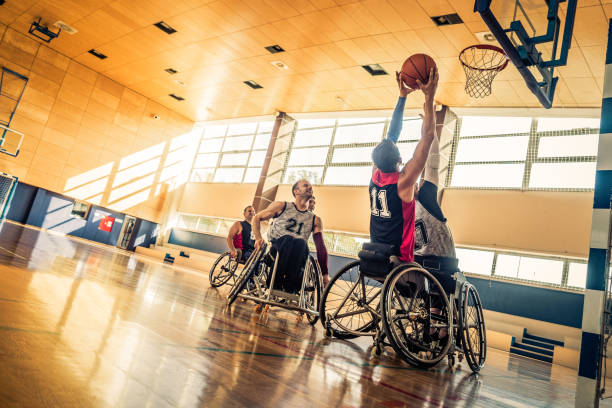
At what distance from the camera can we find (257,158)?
1611 centimetres

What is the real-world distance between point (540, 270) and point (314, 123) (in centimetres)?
860

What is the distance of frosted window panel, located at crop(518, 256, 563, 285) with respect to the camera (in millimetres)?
8992

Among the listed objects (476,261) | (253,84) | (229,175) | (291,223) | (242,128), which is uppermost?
(242,128)

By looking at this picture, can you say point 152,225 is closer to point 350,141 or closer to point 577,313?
point 350,141

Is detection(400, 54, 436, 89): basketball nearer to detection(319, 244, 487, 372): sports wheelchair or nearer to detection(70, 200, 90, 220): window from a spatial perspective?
detection(319, 244, 487, 372): sports wheelchair

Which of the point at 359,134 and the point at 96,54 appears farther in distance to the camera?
the point at 96,54

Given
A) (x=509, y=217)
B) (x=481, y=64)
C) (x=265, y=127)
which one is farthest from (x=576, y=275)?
(x=265, y=127)

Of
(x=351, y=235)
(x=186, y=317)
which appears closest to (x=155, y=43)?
(x=351, y=235)

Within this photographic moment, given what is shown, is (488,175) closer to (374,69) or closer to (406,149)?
(406,149)

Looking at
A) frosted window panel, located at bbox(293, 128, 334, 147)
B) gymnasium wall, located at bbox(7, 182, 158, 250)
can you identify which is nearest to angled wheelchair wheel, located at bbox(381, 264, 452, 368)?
frosted window panel, located at bbox(293, 128, 334, 147)

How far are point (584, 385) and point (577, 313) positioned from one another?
8.14m

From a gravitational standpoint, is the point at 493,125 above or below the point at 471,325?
above

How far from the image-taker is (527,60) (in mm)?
4738

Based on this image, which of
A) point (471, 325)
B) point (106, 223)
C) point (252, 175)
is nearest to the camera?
point (471, 325)
